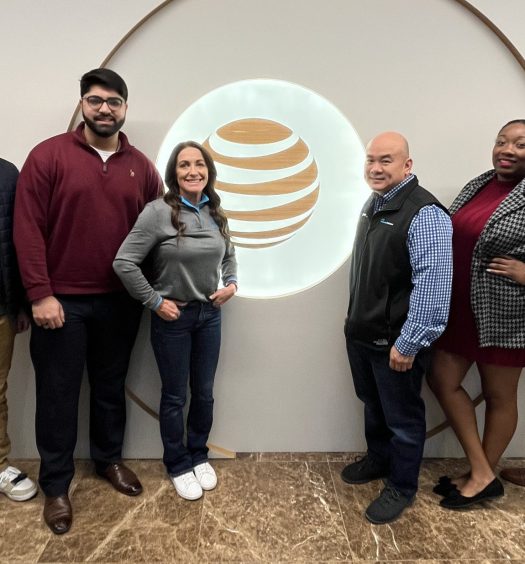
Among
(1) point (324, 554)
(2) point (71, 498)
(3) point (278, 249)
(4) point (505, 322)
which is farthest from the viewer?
(3) point (278, 249)

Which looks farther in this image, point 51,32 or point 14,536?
point 51,32

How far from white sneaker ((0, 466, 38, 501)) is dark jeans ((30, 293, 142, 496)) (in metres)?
0.15

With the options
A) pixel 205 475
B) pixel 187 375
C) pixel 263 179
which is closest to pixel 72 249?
pixel 187 375

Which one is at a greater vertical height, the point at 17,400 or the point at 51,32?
the point at 51,32

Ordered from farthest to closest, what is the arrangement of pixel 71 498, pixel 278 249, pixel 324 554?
1. pixel 278 249
2. pixel 71 498
3. pixel 324 554

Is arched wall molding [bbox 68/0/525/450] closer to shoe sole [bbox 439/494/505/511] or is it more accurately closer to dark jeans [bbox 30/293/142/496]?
dark jeans [bbox 30/293/142/496]

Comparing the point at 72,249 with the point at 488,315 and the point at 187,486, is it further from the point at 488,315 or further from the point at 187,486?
the point at 488,315

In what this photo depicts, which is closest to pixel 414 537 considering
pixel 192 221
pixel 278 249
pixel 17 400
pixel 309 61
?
pixel 278 249

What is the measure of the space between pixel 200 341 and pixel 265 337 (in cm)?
36

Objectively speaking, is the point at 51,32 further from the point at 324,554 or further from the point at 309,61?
the point at 324,554

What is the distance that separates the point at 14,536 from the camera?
4.92ft

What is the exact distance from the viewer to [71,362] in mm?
1556

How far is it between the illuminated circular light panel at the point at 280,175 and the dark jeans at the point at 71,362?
586 millimetres

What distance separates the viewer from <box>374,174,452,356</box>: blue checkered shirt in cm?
137
